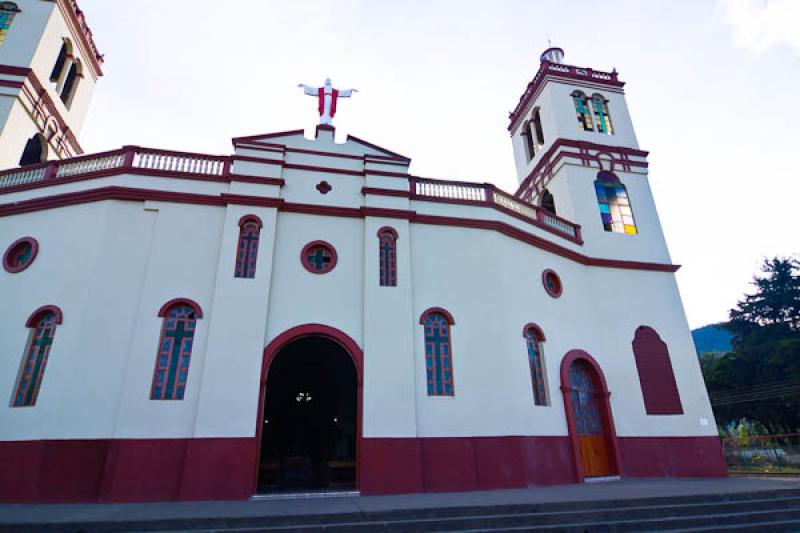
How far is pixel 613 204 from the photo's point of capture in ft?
52.9

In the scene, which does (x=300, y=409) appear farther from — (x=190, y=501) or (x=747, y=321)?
(x=747, y=321)

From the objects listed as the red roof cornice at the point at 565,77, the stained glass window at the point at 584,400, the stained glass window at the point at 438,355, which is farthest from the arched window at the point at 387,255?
the red roof cornice at the point at 565,77

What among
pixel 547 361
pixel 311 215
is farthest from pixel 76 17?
pixel 547 361

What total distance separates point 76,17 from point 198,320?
47.4 feet

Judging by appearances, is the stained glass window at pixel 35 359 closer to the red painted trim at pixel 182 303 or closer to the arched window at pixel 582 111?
the red painted trim at pixel 182 303

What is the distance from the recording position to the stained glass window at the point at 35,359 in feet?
30.6

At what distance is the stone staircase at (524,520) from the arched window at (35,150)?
44.5 feet

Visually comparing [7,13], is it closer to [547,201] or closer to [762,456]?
[547,201]

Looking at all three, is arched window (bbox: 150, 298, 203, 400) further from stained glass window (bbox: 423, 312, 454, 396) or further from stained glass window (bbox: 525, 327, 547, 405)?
stained glass window (bbox: 525, 327, 547, 405)

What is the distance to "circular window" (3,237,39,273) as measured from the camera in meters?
10.4

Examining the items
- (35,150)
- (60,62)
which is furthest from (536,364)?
(60,62)

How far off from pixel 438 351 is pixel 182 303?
6100mm

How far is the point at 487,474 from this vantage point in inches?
399

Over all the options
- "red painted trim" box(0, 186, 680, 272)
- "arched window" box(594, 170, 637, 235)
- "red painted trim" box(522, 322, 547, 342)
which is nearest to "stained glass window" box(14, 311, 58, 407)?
"red painted trim" box(0, 186, 680, 272)
